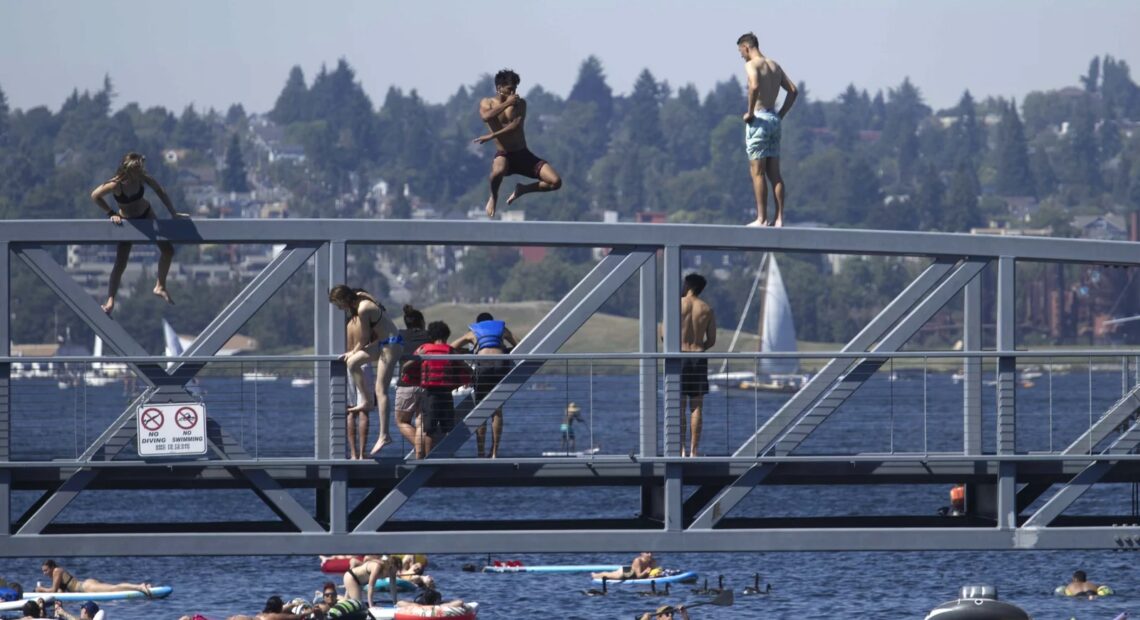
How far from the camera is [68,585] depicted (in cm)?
4550

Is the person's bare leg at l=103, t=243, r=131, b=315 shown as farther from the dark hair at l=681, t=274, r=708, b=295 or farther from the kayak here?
the kayak

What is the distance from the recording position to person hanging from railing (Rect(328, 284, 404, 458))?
18.2m

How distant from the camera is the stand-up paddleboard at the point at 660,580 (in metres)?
49.6

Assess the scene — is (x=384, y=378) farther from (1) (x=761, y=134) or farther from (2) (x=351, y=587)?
(2) (x=351, y=587)

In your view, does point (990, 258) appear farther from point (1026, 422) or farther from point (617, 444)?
point (1026, 422)

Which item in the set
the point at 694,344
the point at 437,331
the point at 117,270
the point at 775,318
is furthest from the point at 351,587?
the point at 775,318

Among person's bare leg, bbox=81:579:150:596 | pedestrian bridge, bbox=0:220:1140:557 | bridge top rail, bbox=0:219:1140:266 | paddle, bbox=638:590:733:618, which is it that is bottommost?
paddle, bbox=638:590:733:618

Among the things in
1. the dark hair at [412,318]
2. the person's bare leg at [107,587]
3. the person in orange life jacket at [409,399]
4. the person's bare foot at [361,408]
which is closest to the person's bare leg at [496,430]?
the person in orange life jacket at [409,399]

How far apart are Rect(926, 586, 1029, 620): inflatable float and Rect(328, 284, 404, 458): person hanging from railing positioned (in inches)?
407

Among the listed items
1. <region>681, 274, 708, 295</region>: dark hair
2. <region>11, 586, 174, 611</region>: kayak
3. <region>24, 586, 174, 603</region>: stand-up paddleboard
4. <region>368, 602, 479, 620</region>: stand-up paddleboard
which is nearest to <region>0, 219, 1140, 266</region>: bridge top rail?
<region>681, 274, 708, 295</region>: dark hair

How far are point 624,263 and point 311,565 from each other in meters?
40.4

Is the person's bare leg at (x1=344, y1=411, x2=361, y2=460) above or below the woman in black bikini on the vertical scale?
above

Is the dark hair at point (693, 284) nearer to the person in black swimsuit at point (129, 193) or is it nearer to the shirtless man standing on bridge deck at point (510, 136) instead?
the shirtless man standing on bridge deck at point (510, 136)

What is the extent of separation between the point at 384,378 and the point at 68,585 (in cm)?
2898
